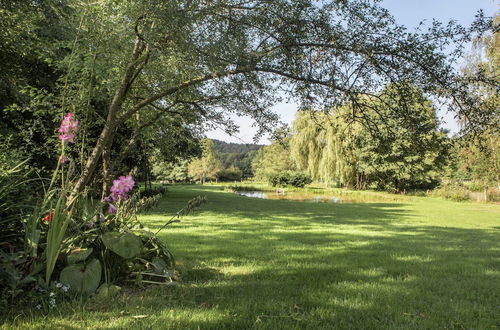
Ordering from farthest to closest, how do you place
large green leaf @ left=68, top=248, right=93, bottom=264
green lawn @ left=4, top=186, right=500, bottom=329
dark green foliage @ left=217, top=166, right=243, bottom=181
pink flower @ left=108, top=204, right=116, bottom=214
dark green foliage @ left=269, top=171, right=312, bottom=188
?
dark green foliage @ left=217, top=166, right=243, bottom=181, dark green foliage @ left=269, top=171, right=312, bottom=188, pink flower @ left=108, top=204, right=116, bottom=214, large green leaf @ left=68, top=248, right=93, bottom=264, green lawn @ left=4, top=186, right=500, bottom=329

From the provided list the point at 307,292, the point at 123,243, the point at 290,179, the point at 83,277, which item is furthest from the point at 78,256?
the point at 290,179

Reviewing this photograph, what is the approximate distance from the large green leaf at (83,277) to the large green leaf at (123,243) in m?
0.18

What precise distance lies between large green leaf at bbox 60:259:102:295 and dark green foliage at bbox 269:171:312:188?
34309 mm

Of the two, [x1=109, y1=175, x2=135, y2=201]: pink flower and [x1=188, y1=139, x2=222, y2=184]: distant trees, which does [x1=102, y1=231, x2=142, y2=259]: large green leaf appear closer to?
[x1=109, y1=175, x2=135, y2=201]: pink flower

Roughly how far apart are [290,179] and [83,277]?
36.5 metres

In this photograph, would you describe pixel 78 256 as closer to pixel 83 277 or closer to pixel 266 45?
pixel 83 277

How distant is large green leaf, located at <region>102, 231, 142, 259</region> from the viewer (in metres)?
3.05

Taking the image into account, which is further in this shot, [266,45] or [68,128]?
[266,45]

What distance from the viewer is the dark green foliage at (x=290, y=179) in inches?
1492

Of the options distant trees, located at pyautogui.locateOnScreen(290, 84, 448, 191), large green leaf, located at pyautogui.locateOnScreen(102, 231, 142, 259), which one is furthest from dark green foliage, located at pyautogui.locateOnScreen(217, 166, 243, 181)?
large green leaf, located at pyautogui.locateOnScreen(102, 231, 142, 259)

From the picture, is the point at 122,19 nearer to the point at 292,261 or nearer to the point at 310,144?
the point at 292,261

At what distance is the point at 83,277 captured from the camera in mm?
2873

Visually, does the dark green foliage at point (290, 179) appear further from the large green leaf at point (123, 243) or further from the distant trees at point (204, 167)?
the large green leaf at point (123, 243)

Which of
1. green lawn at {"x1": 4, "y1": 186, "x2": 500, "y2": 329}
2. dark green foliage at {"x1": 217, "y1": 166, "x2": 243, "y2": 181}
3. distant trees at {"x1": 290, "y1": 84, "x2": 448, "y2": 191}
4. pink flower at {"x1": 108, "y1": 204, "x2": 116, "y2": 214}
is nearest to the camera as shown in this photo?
green lawn at {"x1": 4, "y1": 186, "x2": 500, "y2": 329}
